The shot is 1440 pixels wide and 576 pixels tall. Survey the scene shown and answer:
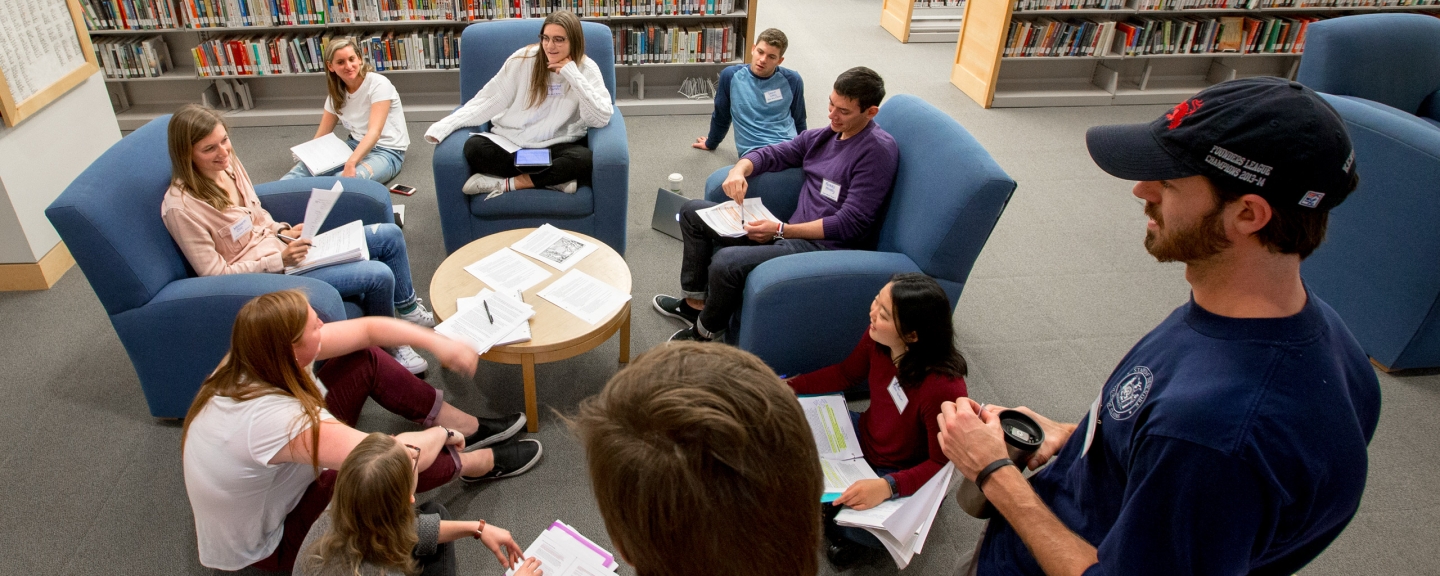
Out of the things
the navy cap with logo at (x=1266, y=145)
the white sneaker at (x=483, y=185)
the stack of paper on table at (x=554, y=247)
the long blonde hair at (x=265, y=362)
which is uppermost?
the navy cap with logo at (x=1266, y=145)

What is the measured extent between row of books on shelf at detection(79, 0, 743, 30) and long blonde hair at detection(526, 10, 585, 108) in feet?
5.31

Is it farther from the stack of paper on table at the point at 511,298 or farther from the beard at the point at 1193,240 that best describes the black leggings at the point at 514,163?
the beard at the point at 1193,240

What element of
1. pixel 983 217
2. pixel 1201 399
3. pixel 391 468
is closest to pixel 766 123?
pixel 983 217

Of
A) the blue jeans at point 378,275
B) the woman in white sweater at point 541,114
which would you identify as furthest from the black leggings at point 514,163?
the blue jeans at point 378,275

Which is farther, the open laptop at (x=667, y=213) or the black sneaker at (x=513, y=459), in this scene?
the open laptop at (x=667, y=213)

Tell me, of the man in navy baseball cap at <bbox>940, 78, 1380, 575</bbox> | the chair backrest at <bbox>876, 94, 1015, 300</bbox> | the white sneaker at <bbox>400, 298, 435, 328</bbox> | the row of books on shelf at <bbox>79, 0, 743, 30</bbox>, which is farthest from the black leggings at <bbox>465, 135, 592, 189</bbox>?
the man in navy baseball cap at <bbox>940, 78, 1380, 575</bbox>

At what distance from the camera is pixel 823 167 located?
2930 mm

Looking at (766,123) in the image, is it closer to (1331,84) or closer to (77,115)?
(1331,84)

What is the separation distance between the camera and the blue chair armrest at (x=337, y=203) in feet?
9.40

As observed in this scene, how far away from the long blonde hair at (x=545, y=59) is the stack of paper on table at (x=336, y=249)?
1054 mm

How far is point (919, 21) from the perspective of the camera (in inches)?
287

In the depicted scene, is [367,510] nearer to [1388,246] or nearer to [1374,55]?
[1388,246]

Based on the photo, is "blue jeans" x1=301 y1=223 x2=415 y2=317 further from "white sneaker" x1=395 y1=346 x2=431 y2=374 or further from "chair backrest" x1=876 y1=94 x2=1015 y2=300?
"chair backrest" x1=876 y1=94 x2=1015 y2=300

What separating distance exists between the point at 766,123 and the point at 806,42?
3.04 meters
